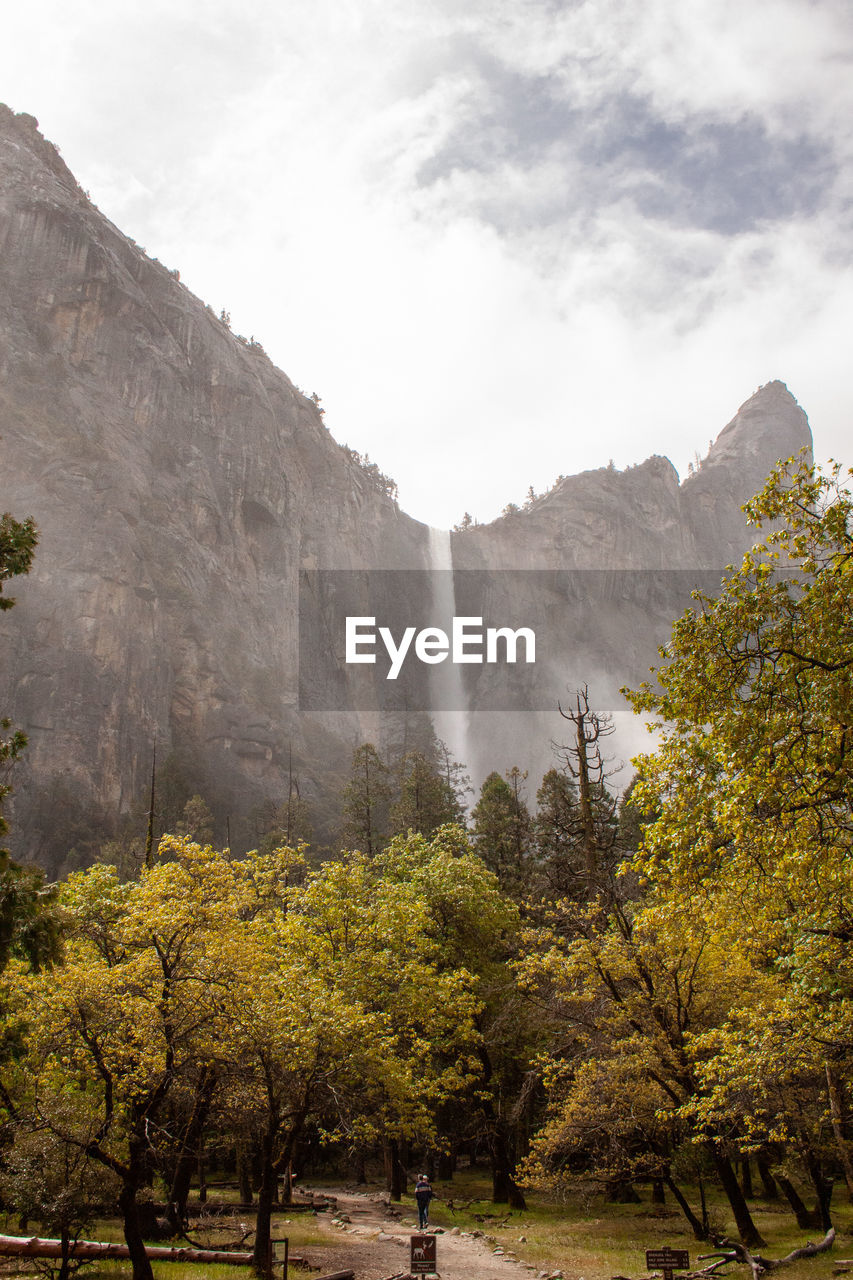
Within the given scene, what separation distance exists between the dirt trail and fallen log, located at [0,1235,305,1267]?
1453 millimetres

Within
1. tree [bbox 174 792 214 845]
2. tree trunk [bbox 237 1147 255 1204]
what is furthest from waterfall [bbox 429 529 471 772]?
tree trunk [bbox 237 1147 255 1204]

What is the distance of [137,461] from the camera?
287 ft

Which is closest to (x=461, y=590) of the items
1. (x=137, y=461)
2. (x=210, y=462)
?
(x=210, y=462)

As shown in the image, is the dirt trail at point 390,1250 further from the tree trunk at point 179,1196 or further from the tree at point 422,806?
the tree at point 422,806

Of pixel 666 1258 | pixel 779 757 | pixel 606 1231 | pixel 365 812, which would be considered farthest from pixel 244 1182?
pixel 779 757

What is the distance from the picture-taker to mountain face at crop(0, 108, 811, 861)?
72.9m

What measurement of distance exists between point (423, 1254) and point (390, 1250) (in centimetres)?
613

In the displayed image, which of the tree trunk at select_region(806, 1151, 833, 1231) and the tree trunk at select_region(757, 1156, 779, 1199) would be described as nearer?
the tree trunk at select_region(806, 1151, 833, 1231)

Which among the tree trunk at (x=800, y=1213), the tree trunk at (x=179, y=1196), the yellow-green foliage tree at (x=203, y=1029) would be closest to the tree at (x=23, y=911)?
the yellow-green foliage tree at (x=203, y=1029)

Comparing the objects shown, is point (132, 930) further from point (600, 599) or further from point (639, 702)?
point (600, 599)

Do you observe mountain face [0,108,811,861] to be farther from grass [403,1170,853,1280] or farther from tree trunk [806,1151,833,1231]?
tree trunk [806,1151,833,1231]

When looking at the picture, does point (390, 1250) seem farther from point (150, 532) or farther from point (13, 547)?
point (150, 532)

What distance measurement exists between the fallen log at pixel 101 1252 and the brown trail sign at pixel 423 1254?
3876mm

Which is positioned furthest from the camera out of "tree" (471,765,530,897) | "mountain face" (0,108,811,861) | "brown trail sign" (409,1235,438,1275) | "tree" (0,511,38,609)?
"mountain face" (0,108,811,861)
